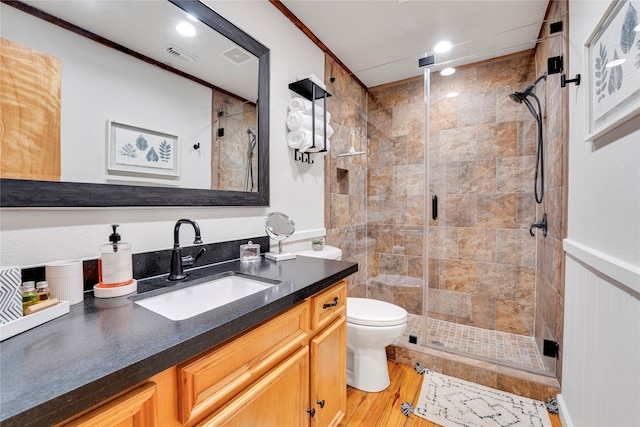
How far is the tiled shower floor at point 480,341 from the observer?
6.47 ft

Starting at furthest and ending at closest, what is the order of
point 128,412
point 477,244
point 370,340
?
Result: point 477,244, point 370,340, point 128,412

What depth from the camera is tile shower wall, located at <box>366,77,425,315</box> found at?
2.74 metres

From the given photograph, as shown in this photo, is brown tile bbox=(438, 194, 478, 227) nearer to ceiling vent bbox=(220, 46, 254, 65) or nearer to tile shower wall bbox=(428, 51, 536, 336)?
tile shower wall bbox=(428, 51, 536, 336)

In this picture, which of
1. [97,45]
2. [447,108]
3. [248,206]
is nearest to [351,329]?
[248,206]

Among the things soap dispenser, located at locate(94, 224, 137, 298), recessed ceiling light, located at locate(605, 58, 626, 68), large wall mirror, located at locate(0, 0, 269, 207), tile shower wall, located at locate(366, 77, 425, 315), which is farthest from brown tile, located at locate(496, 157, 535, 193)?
soap dispenser, located at locate(94, 224, 137, 298)

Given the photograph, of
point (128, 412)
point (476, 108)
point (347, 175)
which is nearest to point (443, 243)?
point (347, 175)

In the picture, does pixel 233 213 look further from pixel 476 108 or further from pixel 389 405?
pixel 476 108

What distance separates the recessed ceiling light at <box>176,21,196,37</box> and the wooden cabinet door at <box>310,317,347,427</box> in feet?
4.76

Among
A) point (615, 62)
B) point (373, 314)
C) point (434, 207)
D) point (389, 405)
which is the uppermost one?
point (615, 62)

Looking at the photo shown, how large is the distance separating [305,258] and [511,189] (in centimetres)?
→ 195

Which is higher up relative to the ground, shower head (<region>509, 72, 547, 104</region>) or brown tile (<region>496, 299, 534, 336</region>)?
shower head (<region>509, 72, 547, 104</region>)

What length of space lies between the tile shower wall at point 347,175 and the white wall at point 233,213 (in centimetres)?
17

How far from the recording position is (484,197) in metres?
2.48

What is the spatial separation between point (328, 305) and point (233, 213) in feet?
2.32
